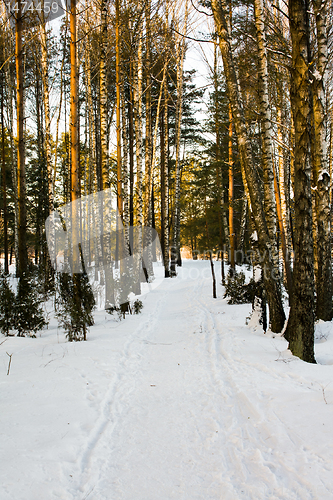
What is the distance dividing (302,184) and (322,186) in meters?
2.86

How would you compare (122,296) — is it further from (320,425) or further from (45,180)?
(45,180)

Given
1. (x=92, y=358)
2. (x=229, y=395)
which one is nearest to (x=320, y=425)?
(x=229, y=395)

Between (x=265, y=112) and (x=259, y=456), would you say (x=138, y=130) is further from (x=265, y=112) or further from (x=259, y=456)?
(x=259, y=456)

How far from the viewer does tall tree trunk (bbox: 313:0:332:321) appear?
6758 mm

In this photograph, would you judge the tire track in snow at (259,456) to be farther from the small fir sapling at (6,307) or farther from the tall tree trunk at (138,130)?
the tall tree trunk at (138,130)

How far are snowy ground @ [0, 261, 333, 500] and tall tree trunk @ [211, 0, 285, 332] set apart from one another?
2.41 ft

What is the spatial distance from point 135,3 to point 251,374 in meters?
10.7

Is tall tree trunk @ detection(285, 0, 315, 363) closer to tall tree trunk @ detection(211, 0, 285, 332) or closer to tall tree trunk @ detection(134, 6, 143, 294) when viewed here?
tall tree trunk @ detection(211, 0, 285, 332)

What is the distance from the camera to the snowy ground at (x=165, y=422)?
2121mm

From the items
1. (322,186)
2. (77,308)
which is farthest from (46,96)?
(322,186)

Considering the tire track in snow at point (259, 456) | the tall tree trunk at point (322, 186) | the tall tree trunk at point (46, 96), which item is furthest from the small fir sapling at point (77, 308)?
the tall tree trunk at point (46, 96)

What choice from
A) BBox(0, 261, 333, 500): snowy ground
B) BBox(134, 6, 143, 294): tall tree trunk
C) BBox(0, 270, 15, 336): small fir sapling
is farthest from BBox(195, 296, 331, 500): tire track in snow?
BBox(134, 6, 143, 294): tall tree trunk

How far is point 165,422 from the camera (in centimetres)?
299

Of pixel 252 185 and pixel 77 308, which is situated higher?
pixel 252 185
